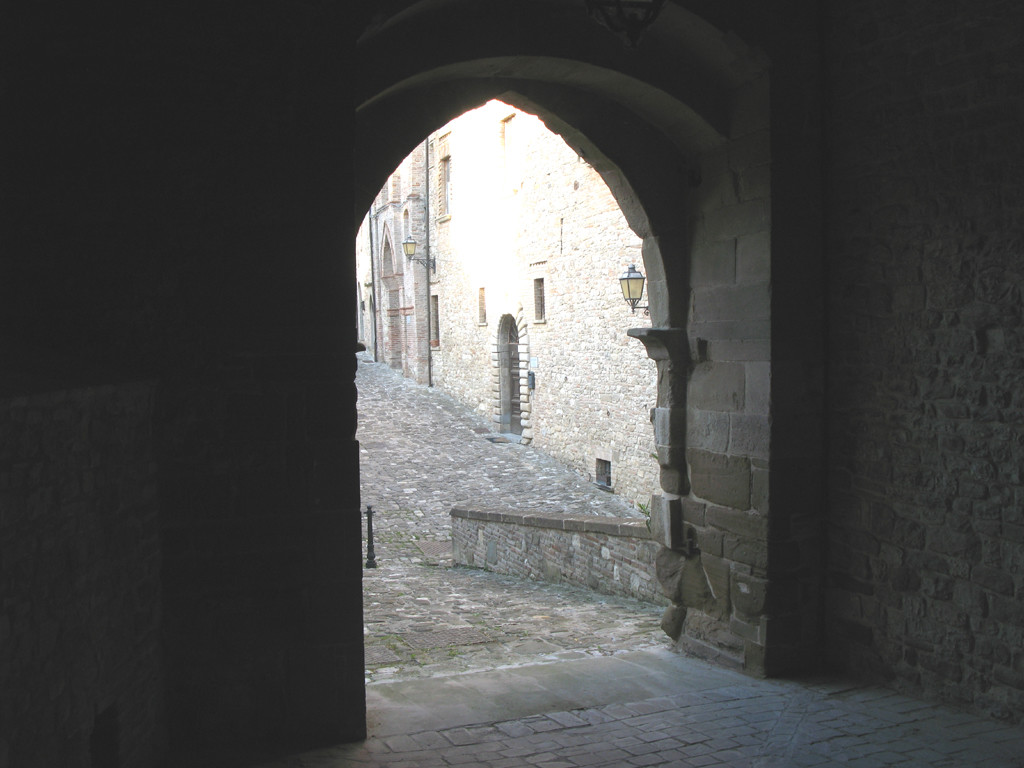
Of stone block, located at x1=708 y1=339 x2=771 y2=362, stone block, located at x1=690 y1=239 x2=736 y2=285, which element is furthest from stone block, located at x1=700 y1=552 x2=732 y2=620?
stone block, located at x1=690 y1=239 x2=736 y2=285

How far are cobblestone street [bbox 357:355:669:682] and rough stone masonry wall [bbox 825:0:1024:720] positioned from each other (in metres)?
1.84

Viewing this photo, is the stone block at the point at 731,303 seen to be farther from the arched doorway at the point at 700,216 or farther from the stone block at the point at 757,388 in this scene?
the stone block at the point at 757,388

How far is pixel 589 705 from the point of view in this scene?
15.6ft

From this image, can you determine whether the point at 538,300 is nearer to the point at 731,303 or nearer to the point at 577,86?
the point at 577,86

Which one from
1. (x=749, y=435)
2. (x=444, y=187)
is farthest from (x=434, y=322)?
(x=749, y=435)

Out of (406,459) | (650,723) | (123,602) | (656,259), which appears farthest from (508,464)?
(123,602)

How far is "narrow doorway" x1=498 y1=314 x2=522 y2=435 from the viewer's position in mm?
19438

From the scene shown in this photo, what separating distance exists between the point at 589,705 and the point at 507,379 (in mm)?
15016

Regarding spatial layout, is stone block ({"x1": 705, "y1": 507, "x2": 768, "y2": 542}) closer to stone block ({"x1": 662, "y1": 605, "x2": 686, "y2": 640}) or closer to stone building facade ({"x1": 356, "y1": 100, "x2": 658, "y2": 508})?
stone block ({"x1": 662, "y1": 605, "x2": 686, "y2": 640})

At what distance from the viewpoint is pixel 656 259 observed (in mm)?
5883

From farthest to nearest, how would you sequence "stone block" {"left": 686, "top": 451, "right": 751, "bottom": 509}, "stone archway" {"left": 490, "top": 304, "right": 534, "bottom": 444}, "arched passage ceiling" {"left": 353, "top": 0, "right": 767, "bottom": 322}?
"stone archway" {"left": 490, "top": 304, "right": 534, "bottom": 444} < "stone block" {"left": 686, "top": 451, "right": 751, "bottom": 509} < "arched passage ceiling" {"left": 353, "top": 0, "right": 767, "bottom": 322}

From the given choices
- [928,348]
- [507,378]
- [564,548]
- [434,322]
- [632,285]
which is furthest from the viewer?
[434,322]

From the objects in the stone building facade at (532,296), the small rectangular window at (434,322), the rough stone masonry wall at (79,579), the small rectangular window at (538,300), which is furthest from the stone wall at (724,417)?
the small rectangular window at (434,322)

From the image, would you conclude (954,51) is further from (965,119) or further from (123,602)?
(123,602)
